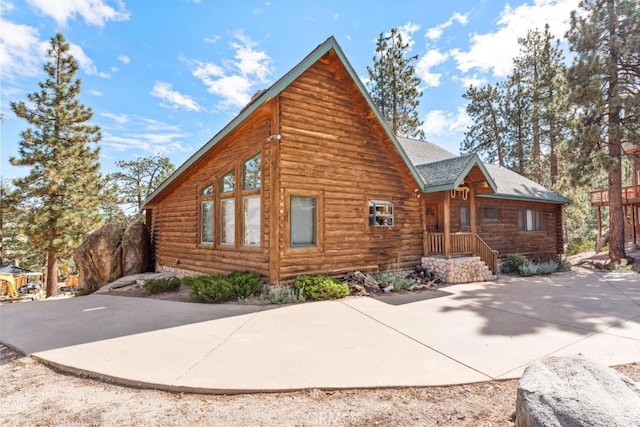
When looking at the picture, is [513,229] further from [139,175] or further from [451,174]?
[139,175]

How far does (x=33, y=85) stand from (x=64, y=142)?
2.94 m

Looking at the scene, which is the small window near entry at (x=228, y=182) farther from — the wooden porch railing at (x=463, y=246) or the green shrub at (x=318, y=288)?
the wooden porch railing at (x=463, y=246)

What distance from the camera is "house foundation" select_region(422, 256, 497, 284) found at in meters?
9.87

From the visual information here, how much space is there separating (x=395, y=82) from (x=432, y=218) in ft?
45.2

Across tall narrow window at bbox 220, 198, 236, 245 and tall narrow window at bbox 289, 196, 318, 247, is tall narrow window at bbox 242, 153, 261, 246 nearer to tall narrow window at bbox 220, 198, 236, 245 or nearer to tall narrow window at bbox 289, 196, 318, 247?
tall narrow window at bbox 220, 198, 236, 245

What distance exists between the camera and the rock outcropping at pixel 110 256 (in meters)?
12.8

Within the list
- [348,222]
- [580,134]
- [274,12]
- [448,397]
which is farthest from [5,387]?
[580,134]

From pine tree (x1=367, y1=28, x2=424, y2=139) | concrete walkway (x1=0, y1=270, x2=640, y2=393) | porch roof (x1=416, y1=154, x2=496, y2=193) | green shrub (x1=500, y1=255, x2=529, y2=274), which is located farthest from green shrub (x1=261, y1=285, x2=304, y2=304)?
pine tree (x1=367, y1=28, x2=424, y2=139)

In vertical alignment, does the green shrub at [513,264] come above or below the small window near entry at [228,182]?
below

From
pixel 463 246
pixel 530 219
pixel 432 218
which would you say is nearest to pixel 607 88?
pixel 530 219

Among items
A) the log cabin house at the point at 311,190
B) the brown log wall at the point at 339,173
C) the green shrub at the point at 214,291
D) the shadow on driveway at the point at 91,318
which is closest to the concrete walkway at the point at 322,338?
the shadow on driveway at the point at 91,318

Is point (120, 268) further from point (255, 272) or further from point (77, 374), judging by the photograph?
point (77, 374)

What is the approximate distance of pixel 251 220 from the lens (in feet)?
27.9

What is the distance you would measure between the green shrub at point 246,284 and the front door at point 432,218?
760 cm
